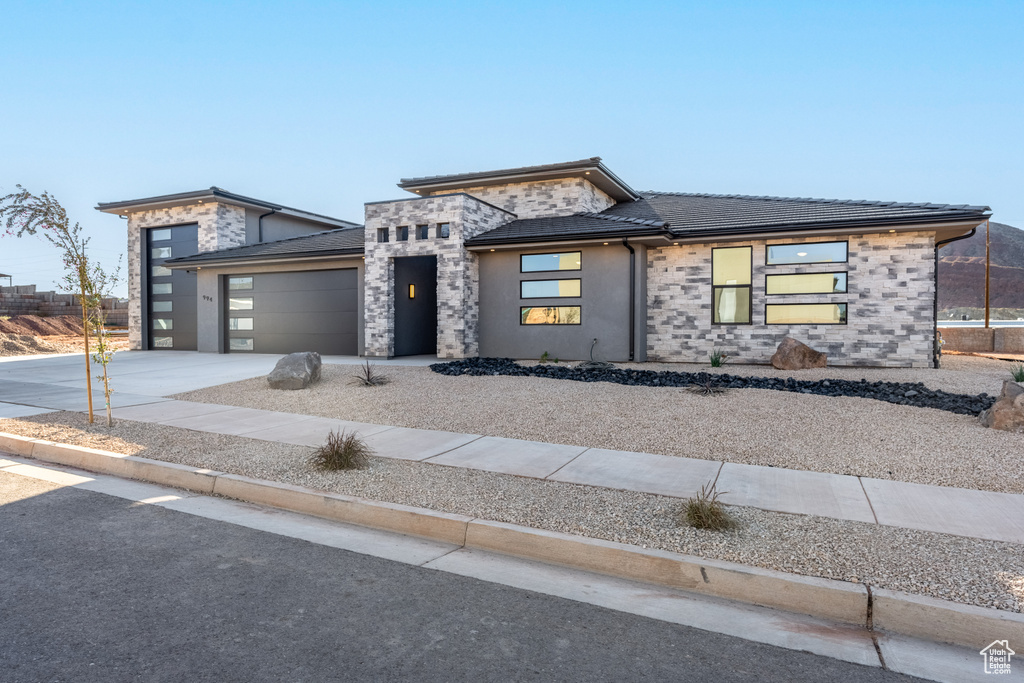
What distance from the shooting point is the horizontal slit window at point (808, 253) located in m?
14.7

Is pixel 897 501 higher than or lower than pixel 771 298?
lower

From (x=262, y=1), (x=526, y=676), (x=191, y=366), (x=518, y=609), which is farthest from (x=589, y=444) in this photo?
(x=262, y=1)

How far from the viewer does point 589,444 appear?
7.12 meters

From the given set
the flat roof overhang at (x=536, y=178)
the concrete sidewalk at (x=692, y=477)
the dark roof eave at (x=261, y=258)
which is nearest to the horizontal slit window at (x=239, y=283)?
the dark roof eave at (x=261, y=258)

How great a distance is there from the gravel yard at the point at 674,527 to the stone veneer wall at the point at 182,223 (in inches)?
670

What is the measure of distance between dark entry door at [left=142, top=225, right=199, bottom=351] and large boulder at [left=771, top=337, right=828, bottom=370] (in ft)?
67.1

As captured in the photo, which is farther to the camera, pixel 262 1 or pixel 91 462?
pixel 262 1

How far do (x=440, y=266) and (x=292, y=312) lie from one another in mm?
6296

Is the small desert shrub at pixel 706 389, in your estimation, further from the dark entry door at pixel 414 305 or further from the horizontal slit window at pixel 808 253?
the dark entry door at pixel 414 305

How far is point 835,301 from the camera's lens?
580 inches

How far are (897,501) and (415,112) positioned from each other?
→ 92.6 ft

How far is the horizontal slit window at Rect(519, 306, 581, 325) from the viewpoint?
1628cm

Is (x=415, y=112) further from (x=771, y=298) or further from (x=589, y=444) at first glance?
(x=589, y=444)

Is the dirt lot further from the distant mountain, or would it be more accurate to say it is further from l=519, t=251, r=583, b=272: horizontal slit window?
the distant mountain
